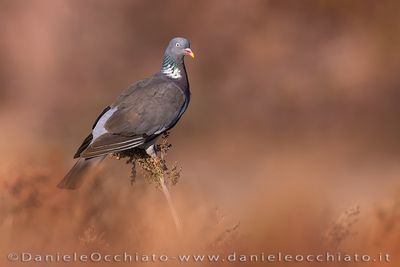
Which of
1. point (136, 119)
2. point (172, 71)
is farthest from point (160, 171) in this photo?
point (172, 71)

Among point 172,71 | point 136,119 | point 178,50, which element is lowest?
point 136,119

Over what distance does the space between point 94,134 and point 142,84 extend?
0.63 m

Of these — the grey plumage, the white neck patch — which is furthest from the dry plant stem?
the white neck patch

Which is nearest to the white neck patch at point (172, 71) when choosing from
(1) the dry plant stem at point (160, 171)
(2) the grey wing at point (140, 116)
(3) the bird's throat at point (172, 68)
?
(3) the bird's throat at point (172, 68)

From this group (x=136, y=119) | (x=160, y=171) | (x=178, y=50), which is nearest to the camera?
(x=160, y=171)

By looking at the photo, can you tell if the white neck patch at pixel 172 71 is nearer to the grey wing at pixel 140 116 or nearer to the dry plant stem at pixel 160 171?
the grey wing at pixel 140 116

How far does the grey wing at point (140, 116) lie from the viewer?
7352 mm

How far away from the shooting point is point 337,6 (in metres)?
13.9

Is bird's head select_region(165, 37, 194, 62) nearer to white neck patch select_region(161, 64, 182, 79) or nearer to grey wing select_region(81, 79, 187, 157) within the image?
white neck patch select_region(161, 64, 182, 79)

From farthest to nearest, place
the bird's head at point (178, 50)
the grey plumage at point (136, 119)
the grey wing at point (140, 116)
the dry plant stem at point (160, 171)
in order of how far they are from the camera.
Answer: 1. the bird's head at point (178, 50)
2. the grey wing at point (140, 116)
3. the grey plumage at point (136, 119)
4. the dry plant stem at point (160, 171)

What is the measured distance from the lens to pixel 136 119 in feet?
24.7

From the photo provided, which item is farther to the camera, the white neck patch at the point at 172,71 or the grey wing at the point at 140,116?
the white neck patch at the point at 172,71

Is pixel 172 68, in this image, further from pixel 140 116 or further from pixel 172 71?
pixel 140 116

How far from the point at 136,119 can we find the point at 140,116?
0.15 ft
